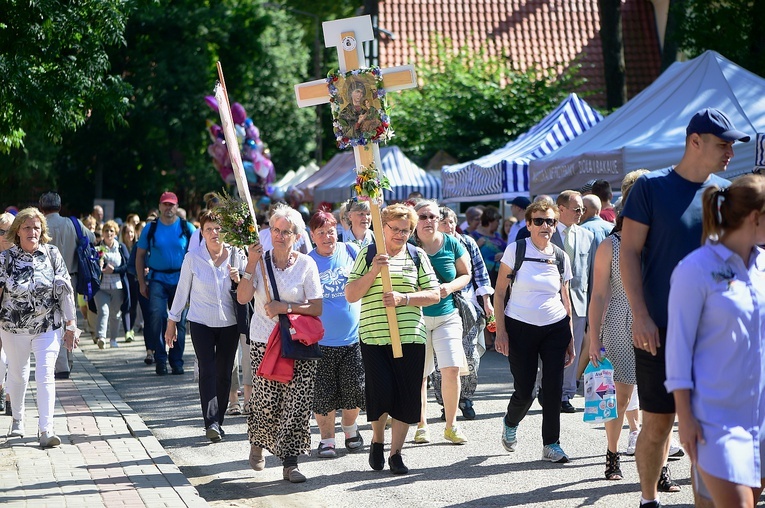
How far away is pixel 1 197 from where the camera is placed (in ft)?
132

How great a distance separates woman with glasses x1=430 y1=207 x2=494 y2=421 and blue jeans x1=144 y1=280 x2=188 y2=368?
14.5 ft

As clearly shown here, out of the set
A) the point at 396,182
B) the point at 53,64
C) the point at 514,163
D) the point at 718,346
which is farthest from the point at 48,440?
the point at 396,182

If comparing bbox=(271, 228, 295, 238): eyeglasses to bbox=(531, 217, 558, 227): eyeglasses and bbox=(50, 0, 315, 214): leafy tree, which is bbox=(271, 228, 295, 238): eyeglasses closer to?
bbox=(531, 217, 558, 227): eyeglasses

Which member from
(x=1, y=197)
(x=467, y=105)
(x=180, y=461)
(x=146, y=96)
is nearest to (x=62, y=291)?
(x=180, y=461)

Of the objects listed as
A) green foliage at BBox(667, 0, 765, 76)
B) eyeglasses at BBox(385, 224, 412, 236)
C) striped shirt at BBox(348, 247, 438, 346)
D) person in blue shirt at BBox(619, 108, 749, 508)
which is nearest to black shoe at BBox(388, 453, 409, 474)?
striped shirt at BBox(348, 247, 438, 346)

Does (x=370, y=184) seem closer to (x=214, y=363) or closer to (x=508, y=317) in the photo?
(x=508, y=317)

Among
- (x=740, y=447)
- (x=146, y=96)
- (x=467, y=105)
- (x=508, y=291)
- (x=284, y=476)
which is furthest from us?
(x=146, y=96)

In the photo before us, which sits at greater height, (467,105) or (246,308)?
(467,105)

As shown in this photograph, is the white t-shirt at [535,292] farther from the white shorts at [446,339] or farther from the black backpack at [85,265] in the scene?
the black backpack at [85,265]

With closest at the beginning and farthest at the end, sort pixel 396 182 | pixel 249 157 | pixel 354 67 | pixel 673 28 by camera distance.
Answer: pixel 354 67 < pixel 396 182 < pixel 673 28 < pixel 249 157

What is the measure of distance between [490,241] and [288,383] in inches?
342

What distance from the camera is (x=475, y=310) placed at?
10.4 m

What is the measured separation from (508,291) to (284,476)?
2111mm

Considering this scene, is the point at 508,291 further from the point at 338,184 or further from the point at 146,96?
the point at 146,96
